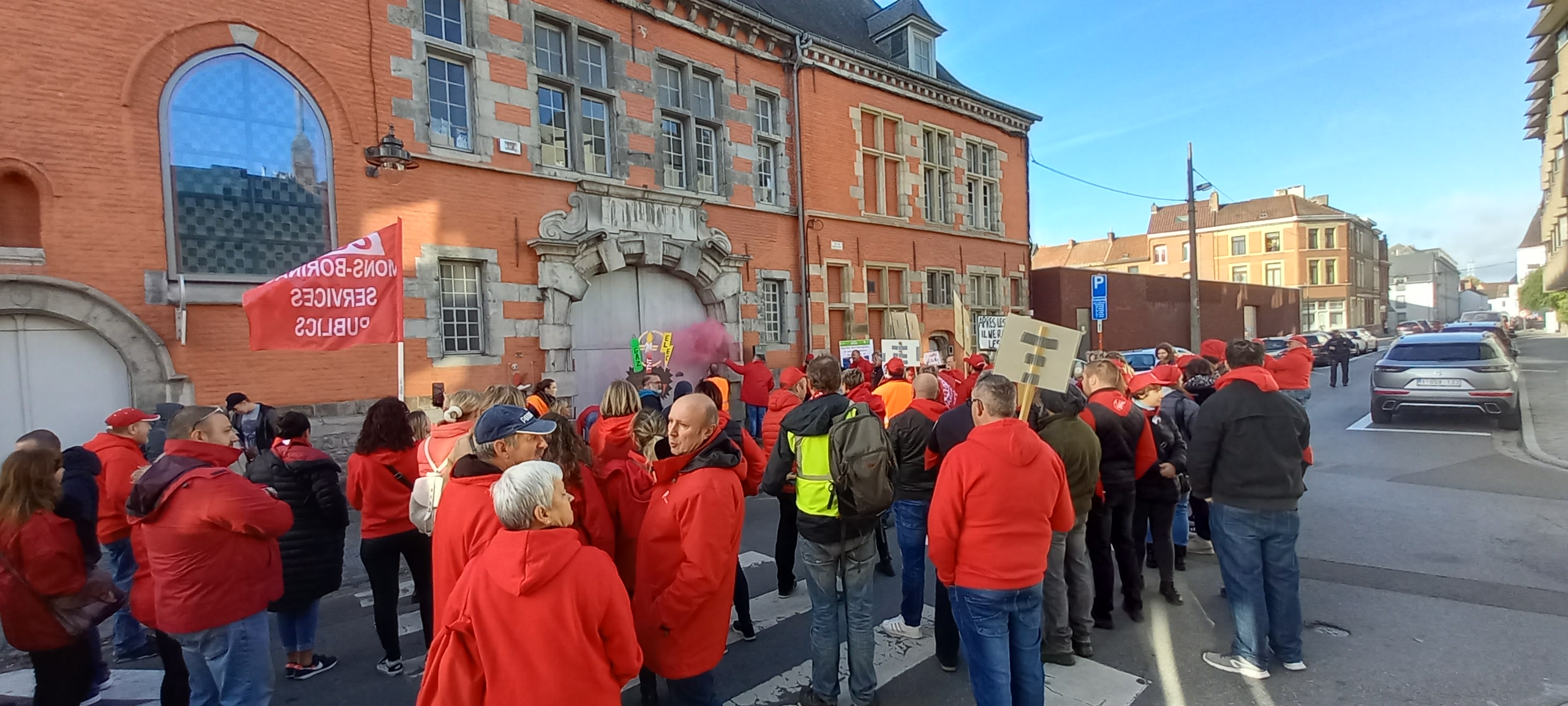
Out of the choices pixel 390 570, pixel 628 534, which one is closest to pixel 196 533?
pixel 390 570

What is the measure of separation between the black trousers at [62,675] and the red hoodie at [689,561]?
2798 mm

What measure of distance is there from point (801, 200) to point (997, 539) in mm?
12092

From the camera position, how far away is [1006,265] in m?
19.8

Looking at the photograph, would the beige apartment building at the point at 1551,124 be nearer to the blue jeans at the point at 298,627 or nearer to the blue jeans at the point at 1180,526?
Answer: the blue jeans at the point at 1180,526

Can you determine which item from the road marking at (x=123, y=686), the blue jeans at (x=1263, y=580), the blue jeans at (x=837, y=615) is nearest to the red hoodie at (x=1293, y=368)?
the blue jeans at (x=1263, y=580)

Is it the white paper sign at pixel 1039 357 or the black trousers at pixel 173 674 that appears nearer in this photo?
the black trousers at pixel 173 674

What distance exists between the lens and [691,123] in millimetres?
12492

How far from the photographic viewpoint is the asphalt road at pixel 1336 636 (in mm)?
3607

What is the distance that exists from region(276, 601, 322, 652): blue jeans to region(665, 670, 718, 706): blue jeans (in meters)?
2.54

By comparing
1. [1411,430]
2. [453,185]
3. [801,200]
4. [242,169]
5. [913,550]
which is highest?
[801,200]

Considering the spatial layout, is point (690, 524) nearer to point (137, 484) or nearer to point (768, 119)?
point (137, 484)

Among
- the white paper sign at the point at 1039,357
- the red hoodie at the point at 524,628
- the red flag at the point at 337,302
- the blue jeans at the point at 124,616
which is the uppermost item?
the red flag at the point at 337,302

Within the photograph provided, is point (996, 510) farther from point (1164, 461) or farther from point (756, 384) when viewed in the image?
point (756, 384)

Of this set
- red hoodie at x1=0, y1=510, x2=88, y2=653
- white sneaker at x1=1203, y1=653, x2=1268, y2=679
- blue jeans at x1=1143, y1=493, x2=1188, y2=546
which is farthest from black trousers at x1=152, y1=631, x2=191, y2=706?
blue jeans at x1=1143, y1=493, x2=1188, y2=546
